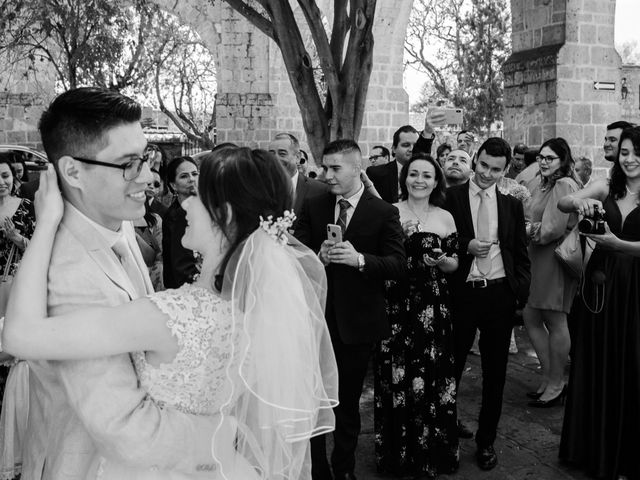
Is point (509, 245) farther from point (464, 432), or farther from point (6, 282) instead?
point (6, 282)

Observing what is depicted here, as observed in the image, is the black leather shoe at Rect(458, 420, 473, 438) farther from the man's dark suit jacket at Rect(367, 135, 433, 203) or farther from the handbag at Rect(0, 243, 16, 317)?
the handbag at Rect(0, 243, 16, 317)

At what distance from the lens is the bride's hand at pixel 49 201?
1.95 m

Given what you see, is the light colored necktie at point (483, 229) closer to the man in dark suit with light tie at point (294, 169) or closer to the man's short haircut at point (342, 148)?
the man's short haircut at point (342, 148)

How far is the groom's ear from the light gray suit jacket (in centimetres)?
9

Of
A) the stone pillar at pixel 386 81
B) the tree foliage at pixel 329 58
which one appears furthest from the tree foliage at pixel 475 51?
the tree foliage at pixel 329 58

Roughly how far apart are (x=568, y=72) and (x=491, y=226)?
680cm

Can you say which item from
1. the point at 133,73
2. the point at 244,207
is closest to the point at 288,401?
the point at 244,207

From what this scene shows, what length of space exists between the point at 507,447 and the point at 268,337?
11.9ft

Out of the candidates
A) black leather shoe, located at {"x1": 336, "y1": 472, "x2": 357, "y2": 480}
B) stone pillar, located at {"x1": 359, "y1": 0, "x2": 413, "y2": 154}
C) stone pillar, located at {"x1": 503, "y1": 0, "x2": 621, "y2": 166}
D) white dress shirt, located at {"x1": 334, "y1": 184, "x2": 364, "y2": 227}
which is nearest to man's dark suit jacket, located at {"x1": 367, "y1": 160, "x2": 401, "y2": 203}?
white dress shirt, located at {"x1": 334, "y1": 184, "x2": 364, "y2": 227}

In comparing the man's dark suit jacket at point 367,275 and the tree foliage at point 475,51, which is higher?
the tree foliage at point 475,51

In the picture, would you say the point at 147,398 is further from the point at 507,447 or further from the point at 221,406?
the point at 507,447

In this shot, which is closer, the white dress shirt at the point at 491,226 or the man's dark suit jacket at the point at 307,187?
the white dress shirt at the point at 491,226

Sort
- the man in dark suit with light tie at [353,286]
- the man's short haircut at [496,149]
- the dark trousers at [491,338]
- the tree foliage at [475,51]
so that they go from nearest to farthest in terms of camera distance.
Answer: the man in dark suit with light tie at [353,286] < the dark trousers at [491,338] < the man's short haircut at [496,149] < the tree foliage at [475,51]

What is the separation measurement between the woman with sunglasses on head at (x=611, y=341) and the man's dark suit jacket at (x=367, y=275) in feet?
4.09
